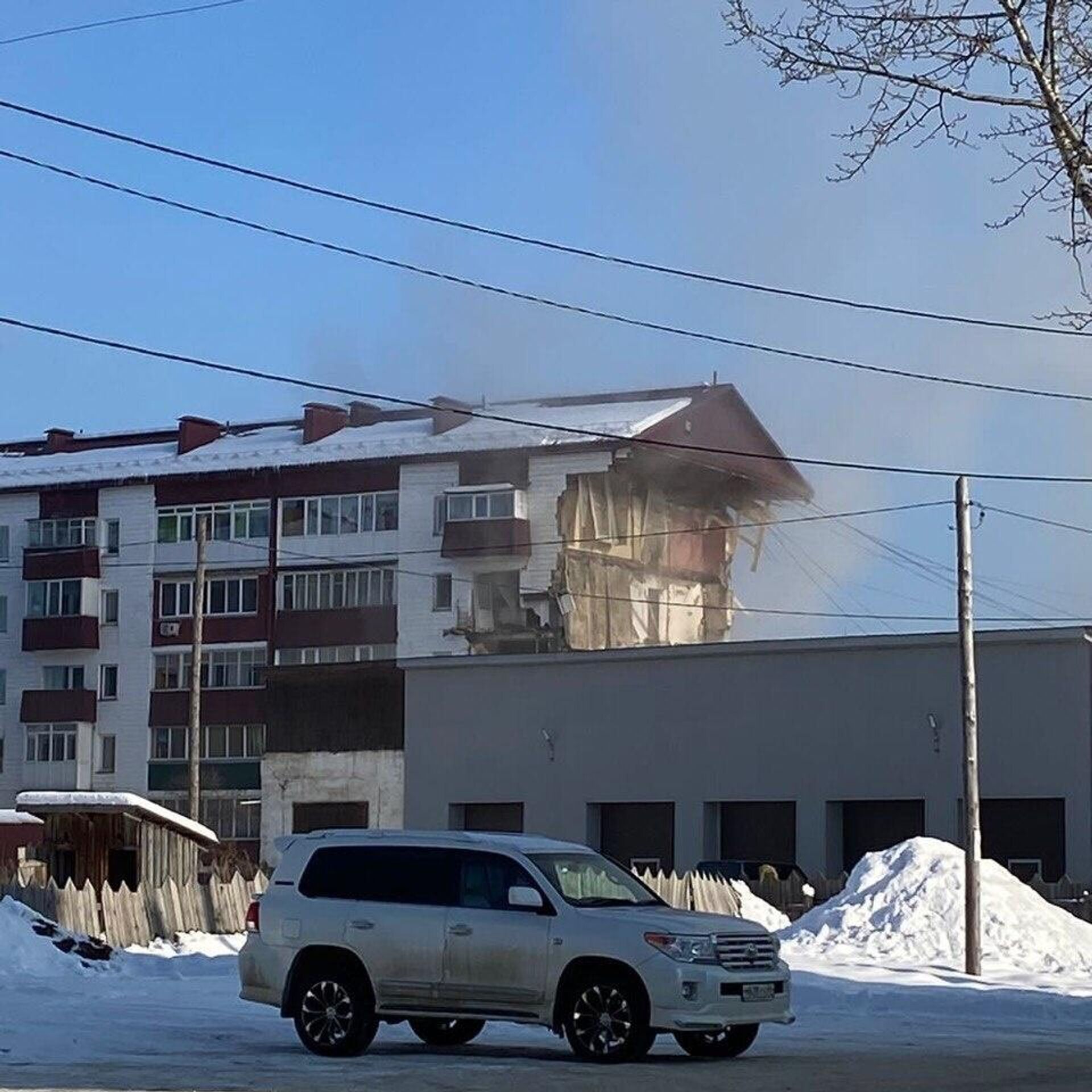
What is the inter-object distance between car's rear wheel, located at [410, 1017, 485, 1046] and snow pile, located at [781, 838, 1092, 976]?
13.9m

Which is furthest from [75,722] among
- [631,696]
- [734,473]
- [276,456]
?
[631,696]

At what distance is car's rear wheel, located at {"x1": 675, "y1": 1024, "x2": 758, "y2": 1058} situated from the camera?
1933 centimetres

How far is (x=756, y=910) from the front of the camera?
42.1 meters

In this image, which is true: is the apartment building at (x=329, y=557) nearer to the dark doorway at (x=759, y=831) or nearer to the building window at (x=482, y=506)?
the building window at (x=482, y=506)

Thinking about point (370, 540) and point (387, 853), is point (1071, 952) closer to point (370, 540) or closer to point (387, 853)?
point (387, 853)

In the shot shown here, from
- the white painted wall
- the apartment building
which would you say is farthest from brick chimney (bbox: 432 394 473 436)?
the white painted wall

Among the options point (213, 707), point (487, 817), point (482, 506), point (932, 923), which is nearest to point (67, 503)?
point (213, 707)

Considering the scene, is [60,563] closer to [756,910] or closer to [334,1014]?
[756,910]

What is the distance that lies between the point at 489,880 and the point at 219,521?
6879 cm

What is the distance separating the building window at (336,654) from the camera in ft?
270

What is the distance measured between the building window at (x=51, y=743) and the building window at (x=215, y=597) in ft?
19.9

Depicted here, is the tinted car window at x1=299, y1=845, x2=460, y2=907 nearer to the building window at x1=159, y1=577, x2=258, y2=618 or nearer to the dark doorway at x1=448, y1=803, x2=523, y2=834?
the dark doorway at x1=448, y1=803, x2=523, y2=834

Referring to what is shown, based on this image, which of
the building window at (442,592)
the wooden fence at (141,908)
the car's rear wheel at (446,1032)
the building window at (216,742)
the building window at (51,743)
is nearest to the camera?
the car's rear wheel at (446,1032)

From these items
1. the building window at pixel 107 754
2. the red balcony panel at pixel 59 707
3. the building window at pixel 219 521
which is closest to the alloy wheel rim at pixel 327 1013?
the building window at pixel 219 521
